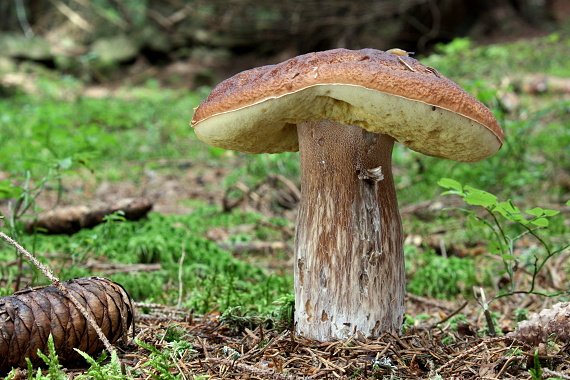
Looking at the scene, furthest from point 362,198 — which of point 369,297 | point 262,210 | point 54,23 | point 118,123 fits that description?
point 54,23

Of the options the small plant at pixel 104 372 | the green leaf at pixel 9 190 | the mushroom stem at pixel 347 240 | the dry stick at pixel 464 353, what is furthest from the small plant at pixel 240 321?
the green leaf at pixel 9 190

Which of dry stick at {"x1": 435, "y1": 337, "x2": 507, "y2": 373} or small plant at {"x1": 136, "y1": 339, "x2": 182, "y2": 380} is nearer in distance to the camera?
small plant at {"x1": 136, "y1": 339, "x2": 182, "y2": 380}

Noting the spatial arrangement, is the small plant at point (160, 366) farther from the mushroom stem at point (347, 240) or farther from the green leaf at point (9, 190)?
the green leaf at point (9, 190)

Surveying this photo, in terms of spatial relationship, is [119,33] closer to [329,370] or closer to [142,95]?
[142,95]

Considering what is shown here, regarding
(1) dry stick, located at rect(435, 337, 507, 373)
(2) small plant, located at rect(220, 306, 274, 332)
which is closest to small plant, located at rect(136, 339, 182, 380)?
(2) small plant, located at rect(220, 306, 274, 332)

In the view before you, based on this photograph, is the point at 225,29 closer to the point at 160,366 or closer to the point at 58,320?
the point at 58,320

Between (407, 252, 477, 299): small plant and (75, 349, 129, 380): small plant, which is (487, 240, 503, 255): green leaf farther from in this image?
(75, 349, 129, 380): small plant

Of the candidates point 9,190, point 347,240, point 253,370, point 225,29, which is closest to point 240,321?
point 253,370
